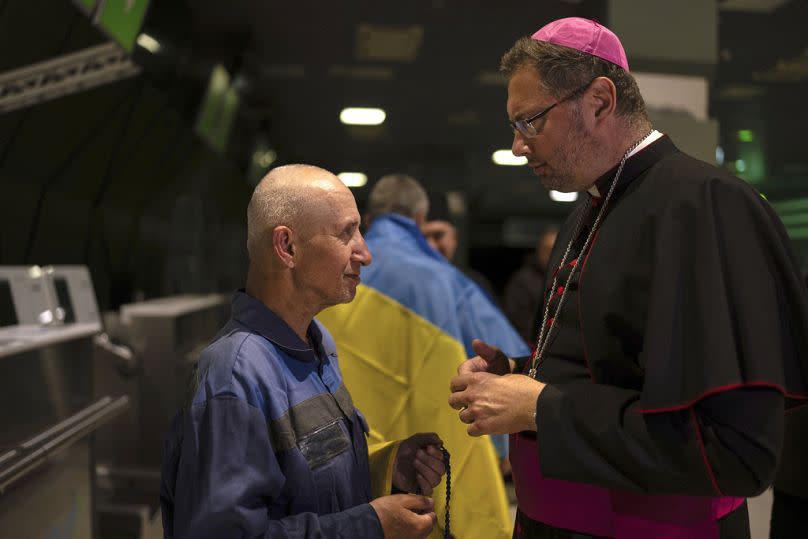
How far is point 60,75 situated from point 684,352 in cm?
315

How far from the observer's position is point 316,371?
1560 millimetres

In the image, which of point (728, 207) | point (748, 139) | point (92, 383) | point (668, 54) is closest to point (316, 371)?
point (728, 207)

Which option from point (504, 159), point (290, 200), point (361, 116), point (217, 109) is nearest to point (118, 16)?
point (290, 200)

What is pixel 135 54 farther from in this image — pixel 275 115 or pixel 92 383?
pixel 275 115

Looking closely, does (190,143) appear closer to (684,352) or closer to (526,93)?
(526,93)

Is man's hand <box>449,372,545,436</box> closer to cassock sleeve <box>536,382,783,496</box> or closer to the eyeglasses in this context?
cassock sleeve <box>536,382,783,496</box>

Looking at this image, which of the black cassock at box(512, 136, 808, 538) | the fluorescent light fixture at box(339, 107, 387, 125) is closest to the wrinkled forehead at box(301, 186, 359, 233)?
the black cassock at box(512, 136, 808, 538)

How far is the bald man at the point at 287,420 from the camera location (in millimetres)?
1259

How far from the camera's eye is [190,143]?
7094mm

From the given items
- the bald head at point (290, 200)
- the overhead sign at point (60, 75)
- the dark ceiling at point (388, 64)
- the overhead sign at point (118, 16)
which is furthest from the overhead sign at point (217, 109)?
the bald head at point (290, 200)

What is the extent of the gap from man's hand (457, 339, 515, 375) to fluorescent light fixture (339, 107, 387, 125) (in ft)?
26.2

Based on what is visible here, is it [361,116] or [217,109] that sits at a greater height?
[361,116]

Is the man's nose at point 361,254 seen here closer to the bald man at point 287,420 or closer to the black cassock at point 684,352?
the bald man at point 287,420

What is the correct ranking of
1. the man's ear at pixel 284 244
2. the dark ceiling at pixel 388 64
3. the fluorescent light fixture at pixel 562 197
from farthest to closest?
the fluorescent light fixture at pixel 562 197 < the dark ceiling at pixel 388 64 < the man's ear at pixel 284 244
